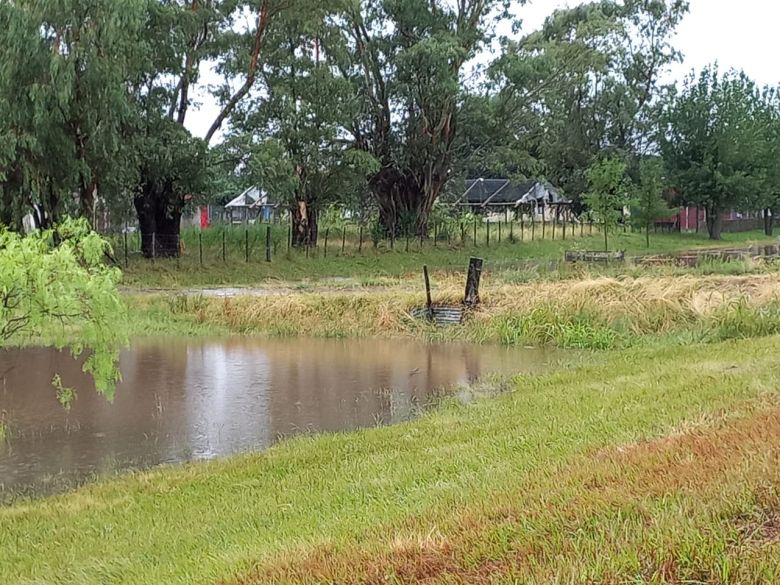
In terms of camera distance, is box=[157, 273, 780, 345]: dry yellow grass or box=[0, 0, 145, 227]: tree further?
box=[0, 0, 145, 227]: tree

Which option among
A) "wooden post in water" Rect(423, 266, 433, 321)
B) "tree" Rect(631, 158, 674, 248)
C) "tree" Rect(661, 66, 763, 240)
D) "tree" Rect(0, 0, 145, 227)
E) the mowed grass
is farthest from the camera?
"tree" Rect(661, 66, 763, 240)

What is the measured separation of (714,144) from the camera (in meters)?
56.0

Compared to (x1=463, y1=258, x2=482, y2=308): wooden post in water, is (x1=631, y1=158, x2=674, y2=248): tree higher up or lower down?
higher up

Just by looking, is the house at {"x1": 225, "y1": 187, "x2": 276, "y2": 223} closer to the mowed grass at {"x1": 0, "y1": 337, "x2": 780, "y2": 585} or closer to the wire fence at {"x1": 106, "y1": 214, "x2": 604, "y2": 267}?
the wire fence at {"x1": 106, "y1": 214, "x2": 604, "y2": 267}

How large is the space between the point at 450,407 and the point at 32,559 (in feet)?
21.3

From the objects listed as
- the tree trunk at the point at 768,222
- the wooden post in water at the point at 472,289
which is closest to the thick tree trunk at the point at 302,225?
the wooden post in water at the point at 472,289

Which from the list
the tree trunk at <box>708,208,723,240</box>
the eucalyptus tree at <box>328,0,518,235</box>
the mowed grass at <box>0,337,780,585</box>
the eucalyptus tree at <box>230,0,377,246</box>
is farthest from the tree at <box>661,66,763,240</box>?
the mowed grass at <box>0,337,780,585</box>

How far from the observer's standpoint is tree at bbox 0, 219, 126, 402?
30.4 feet

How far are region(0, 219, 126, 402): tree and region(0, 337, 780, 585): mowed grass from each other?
1918 mm

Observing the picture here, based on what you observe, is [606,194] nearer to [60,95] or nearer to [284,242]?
[284,242]

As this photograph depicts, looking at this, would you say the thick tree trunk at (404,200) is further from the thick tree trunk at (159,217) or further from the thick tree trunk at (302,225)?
the thick tree trunk at (159,217)

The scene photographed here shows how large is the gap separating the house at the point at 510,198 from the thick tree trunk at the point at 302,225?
96.7 ft

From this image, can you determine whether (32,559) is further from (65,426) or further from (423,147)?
(423,147)

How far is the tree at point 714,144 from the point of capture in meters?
55.2
